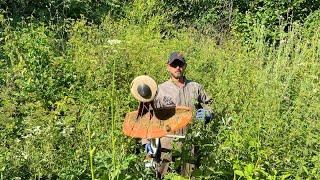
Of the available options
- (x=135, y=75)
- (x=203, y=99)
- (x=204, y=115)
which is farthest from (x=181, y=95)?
(x=135, y=75)

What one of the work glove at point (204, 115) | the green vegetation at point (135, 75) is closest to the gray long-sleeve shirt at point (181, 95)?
the green vegetation at point (135, 75)

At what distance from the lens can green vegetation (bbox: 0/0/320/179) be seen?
3107 mm

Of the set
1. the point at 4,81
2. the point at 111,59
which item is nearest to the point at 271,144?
the point at 111,59

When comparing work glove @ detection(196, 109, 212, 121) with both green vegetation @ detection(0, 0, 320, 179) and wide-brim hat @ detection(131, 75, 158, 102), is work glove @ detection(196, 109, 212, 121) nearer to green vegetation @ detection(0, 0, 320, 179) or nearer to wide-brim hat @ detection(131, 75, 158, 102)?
green vegetation @ detection(0, 0, 320, 179)

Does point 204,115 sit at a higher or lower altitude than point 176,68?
lower

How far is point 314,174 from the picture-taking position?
3213mm

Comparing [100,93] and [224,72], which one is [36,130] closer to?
[100,93]

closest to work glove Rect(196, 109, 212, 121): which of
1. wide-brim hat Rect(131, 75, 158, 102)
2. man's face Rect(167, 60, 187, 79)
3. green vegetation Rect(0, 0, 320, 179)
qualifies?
green vegetation Rect(0, 0, 320, 179)

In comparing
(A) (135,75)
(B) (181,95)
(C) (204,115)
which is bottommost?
(C) (204,115)

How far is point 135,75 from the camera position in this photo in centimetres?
619

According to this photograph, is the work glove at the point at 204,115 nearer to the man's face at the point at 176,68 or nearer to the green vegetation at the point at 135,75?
the green vegetation at the point at 135,75

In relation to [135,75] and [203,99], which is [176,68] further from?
[135,75]

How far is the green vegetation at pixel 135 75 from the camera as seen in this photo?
311cm

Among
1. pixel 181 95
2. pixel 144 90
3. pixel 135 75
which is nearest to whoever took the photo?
pixel 144 90
